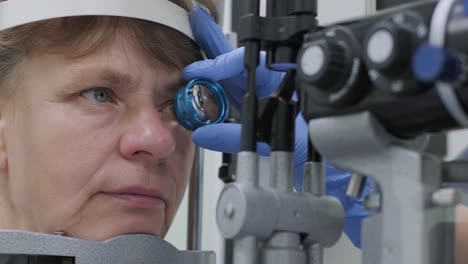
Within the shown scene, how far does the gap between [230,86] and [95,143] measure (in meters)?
0.23

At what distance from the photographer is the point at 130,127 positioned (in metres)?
0.89

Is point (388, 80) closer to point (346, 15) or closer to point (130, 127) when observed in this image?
point (130, 127)

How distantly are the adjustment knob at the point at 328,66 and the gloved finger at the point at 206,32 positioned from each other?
52 cm

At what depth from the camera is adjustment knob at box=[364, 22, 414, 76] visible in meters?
0.46

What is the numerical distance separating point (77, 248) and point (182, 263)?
153 millimetres

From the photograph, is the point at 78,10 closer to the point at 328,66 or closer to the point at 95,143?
the point at 95,143

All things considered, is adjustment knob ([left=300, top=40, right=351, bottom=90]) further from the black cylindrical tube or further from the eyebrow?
the eyebrow

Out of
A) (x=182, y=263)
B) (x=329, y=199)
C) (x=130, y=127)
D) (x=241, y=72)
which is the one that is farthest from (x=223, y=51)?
(x=329, y=199)

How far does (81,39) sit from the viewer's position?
3.01ft

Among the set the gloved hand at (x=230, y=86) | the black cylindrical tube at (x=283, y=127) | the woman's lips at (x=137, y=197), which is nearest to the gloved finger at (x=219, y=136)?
the gloved hand at (x=230, y=86)

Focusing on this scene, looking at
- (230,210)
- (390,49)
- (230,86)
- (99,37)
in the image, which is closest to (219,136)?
(230,86)

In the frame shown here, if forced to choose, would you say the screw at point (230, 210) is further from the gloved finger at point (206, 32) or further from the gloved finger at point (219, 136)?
the gloved finger at point (206, 32)

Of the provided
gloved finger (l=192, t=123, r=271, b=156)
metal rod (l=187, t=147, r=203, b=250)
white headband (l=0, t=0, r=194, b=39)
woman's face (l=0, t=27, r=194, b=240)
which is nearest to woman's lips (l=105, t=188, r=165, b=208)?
woman's face (l=0, t=27, r=194, b=240)

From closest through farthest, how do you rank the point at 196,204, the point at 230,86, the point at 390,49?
the point at 390,49, the point at 230,86, the point at 196,204
